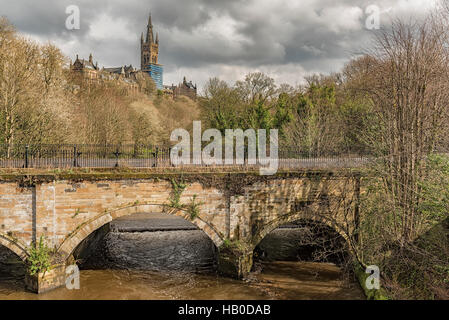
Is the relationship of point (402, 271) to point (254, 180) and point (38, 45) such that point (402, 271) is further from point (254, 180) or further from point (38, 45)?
point (38, 45)

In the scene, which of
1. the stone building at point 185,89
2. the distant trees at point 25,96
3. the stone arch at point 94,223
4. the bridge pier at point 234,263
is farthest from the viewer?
the stone building at point 185,89

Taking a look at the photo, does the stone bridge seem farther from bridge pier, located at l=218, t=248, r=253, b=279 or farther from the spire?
the spire

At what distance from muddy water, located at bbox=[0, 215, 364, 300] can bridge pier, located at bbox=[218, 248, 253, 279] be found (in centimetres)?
31

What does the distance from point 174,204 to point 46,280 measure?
17.7ft

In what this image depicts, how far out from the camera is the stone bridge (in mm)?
11492

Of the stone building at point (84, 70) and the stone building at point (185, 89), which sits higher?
the stone building at point (185, 89)

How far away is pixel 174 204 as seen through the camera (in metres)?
12.5

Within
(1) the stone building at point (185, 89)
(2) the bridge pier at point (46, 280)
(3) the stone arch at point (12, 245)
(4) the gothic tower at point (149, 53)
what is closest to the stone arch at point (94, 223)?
(2) the bridge pier at point (46, 280)

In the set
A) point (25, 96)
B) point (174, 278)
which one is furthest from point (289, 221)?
point (25, 96)

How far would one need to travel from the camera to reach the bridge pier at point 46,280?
11.4 meters

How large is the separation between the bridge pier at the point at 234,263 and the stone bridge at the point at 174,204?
4cm

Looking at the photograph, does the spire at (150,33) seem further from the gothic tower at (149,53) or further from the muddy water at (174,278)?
the muddy water at (174,278)

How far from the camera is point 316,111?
24594 mm

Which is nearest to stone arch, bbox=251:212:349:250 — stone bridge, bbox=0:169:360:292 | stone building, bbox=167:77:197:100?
stone bridge, bbox=0:169:360:292
